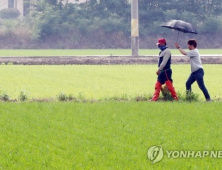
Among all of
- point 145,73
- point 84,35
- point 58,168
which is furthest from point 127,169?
point 84,35

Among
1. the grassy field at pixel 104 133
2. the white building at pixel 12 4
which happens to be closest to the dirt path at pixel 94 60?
the grassy field at pixel 104 133

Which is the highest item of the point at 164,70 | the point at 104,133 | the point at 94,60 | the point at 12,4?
the point at 12,4

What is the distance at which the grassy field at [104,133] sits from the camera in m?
7.79

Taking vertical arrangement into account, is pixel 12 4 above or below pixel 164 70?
above

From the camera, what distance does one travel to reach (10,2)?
66188 mm

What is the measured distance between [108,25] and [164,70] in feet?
118

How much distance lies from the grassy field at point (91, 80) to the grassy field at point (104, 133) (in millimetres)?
2755

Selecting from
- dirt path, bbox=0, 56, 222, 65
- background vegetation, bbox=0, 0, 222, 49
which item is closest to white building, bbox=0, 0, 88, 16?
background vegetation, bbox=0, 0, 222, 49

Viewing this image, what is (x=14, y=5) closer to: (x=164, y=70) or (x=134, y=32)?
(x=134, y=32)

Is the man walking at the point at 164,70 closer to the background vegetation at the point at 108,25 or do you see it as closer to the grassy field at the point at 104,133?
the grassy field at the point at 104,133

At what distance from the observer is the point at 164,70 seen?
13.4 m

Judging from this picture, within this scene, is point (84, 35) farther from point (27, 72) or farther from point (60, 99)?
point (60, 99)

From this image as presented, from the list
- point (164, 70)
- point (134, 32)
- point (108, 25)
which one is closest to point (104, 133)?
point (164, 70)

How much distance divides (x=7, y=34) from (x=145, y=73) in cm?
2917
